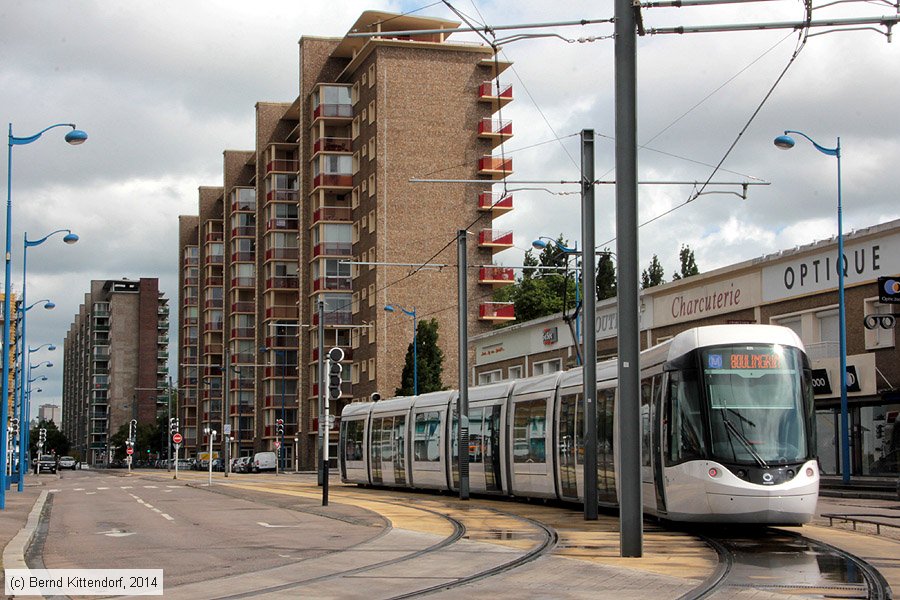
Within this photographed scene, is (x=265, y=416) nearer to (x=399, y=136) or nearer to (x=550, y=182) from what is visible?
(x=399, y=136)

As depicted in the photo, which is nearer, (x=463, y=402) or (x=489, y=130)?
(x=463, y=402)

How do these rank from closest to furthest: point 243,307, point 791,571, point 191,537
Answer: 1. point 791,571
2. point 191,537
3. point 243,307

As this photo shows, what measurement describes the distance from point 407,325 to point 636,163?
2557 inches

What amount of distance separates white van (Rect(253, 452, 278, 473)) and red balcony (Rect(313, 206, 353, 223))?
16.9 metres

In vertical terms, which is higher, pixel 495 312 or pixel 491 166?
pixel 491 166

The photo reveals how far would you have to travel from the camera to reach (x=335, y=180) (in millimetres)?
88688

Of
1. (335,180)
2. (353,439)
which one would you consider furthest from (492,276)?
(353,439)

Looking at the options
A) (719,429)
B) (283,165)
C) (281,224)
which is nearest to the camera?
(719,429)

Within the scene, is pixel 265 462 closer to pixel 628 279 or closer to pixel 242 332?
Result: pixel 242 332

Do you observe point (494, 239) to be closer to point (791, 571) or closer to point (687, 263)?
point (687, 263)

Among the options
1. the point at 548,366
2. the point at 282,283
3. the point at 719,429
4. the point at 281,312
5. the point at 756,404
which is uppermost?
the point at 282,283

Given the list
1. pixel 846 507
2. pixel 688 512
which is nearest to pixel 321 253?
pixel 846 507

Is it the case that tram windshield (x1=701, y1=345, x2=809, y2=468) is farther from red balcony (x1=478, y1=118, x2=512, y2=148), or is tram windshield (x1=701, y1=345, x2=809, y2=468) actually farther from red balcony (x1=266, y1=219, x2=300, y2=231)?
red balcony (x1=266, y1=219, x2=300, y2=231)

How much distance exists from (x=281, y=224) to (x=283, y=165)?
489 cm
